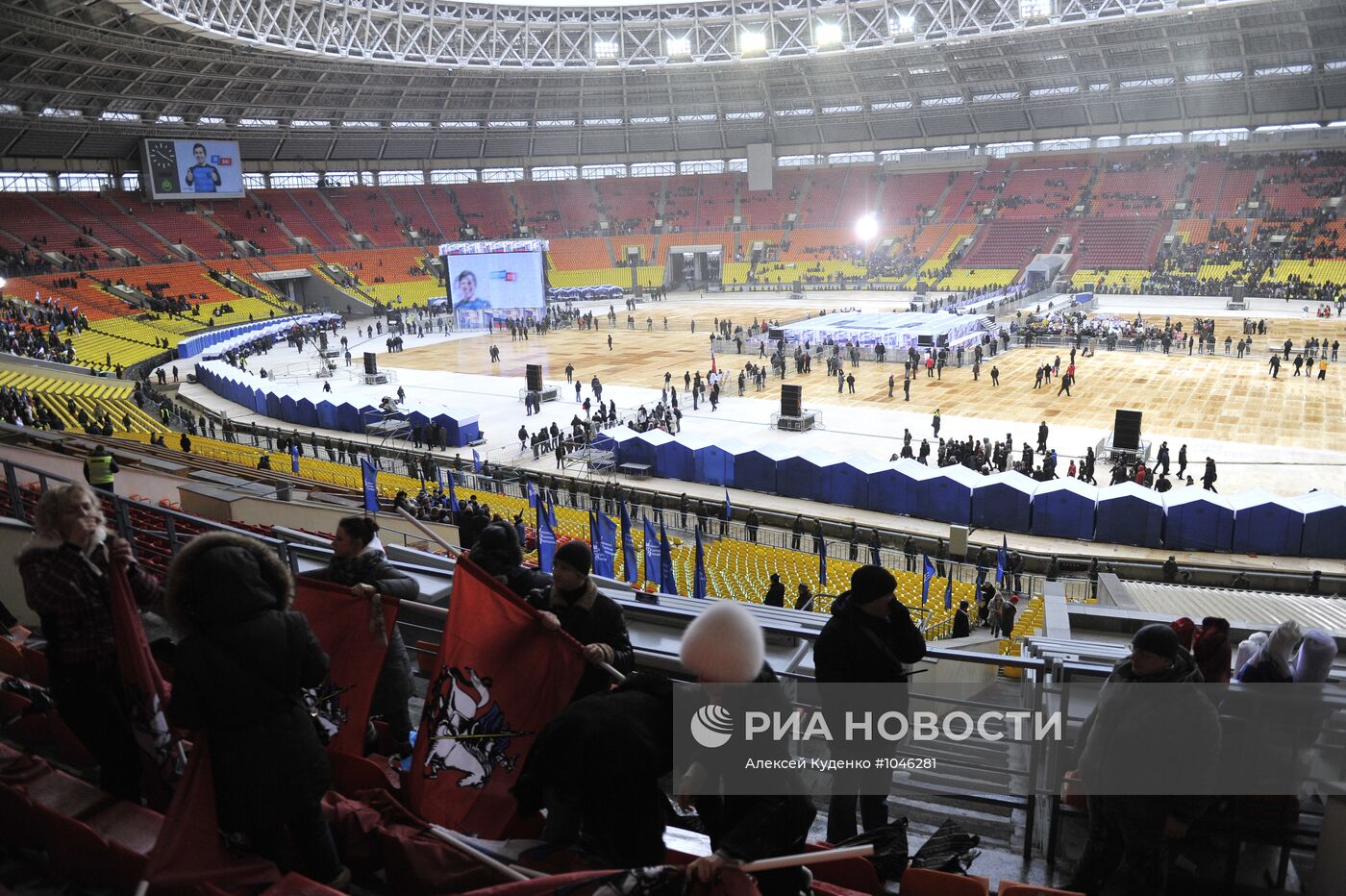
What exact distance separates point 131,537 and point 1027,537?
19.1 meters

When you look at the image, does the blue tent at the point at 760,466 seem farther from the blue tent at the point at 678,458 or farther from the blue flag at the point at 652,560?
the blue flag at the point at 652,560

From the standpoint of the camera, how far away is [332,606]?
14.5ft

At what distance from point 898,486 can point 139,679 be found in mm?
20696

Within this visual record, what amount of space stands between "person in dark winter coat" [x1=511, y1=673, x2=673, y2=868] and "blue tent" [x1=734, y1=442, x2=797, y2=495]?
2187cm

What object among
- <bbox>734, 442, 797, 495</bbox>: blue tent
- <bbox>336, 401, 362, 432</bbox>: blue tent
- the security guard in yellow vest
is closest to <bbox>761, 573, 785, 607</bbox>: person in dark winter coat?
the security guard in yellow vest

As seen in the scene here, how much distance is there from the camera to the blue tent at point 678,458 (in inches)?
1037

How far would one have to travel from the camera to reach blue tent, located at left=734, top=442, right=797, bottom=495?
82.2ft

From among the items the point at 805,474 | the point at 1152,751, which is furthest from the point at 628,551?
the point at 1152,751

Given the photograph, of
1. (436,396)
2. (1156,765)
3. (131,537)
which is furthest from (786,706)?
(436,396)

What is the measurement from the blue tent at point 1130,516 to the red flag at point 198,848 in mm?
20856

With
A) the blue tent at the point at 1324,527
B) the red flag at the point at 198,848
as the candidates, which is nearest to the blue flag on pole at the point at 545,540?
the red flag at the point at 198,848

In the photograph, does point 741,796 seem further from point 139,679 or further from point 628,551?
point 628,551

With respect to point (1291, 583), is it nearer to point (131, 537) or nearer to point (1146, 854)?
point (1146, 854)

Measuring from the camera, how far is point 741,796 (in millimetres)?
3139
